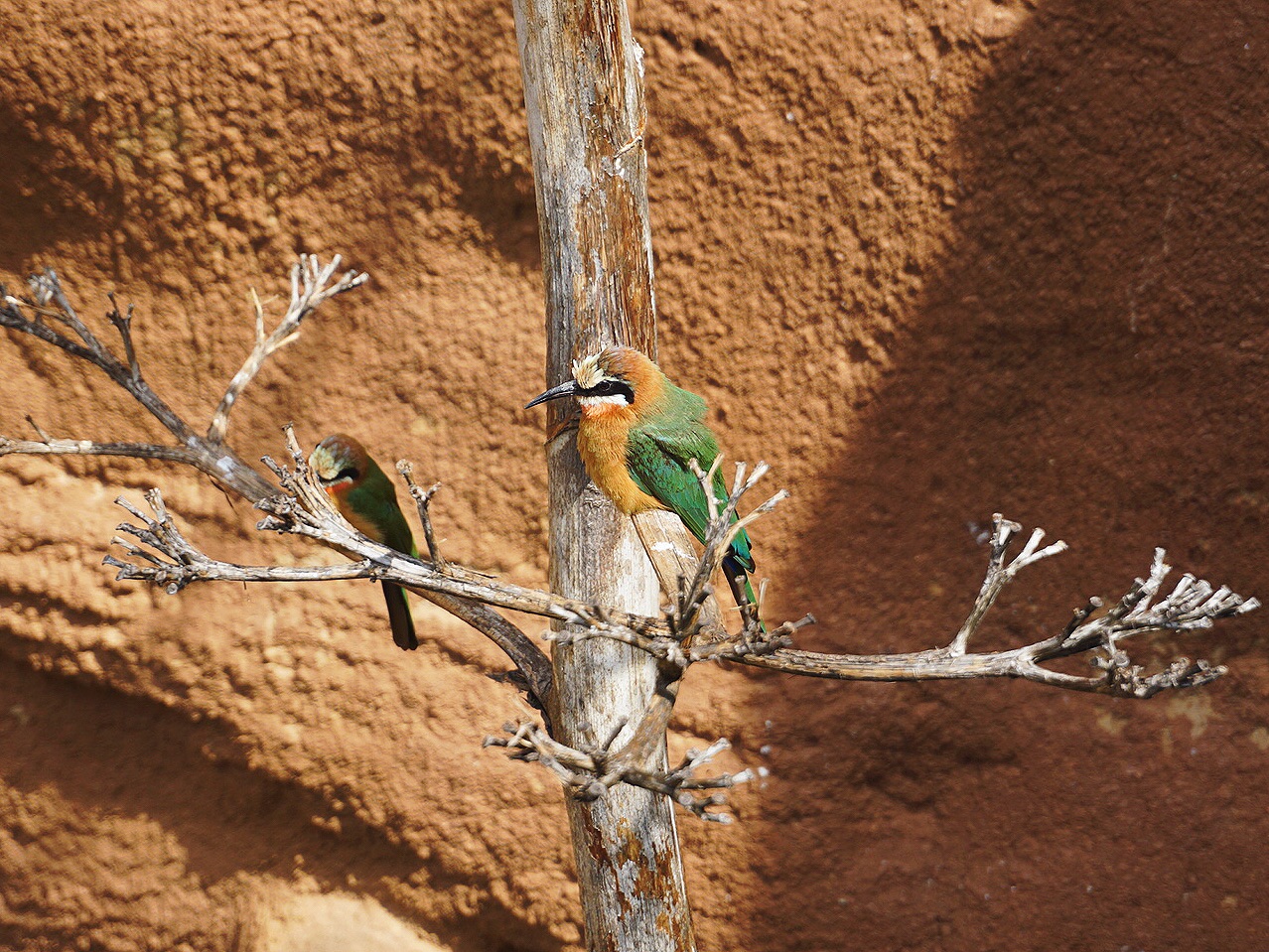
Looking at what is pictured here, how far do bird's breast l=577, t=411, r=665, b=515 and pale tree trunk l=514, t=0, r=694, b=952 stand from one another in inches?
2.1

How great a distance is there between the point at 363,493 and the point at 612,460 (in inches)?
34.4

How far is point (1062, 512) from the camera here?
2578 millimetres

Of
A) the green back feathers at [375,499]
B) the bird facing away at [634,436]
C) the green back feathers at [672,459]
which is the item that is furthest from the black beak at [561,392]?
the green back feathers at [375,499]

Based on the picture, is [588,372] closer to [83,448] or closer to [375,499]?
[375,499]

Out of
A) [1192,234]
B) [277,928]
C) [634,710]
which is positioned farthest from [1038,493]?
[277,928]

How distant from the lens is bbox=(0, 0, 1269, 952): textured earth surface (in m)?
2.43

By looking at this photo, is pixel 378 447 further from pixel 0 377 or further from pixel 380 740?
pixel 0 377

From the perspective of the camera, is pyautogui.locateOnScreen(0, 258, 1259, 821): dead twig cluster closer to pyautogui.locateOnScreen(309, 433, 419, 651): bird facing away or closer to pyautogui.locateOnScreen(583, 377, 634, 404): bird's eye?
pyautogui.locateOnScreen(583, 377, 634, 404): bird's eye

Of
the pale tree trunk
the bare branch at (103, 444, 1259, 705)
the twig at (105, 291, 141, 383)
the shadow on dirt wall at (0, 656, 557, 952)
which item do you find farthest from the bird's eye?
the shadow on dirt wall at (0, 656, 557, 952)

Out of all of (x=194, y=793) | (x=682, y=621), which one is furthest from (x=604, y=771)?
(x=194, y=793)

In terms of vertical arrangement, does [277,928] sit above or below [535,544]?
below

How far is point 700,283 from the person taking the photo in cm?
260

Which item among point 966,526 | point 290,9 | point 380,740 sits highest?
point 290,9

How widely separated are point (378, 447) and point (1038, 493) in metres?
1.80
